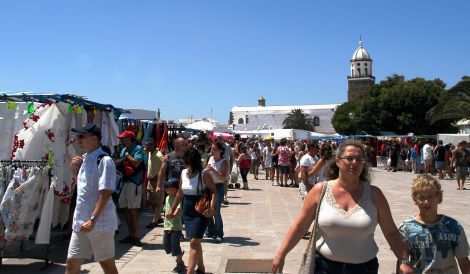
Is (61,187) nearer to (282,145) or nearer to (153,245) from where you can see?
(153,245)

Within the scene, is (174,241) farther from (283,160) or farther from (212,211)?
(283,160)

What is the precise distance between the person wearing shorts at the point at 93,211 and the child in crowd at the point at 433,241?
2.42 metres

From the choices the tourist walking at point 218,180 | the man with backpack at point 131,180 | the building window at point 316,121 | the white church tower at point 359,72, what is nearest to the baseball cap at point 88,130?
the man with backpack at point 131,180

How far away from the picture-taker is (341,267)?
334 centimetres

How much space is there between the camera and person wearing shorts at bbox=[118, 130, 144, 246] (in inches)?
311

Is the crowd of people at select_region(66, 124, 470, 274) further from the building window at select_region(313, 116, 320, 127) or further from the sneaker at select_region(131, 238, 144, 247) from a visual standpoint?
the building window at select_region(313, 116, 320, 127)

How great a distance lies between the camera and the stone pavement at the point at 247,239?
654 centimetres

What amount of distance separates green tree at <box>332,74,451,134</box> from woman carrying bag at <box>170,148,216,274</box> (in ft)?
162

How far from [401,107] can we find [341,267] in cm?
5375

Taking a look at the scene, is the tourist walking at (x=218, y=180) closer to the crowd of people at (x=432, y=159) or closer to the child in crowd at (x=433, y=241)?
the child in crowd at (x=433, y=241)

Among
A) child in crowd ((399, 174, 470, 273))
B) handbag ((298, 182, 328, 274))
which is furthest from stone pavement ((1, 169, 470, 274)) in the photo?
handbag ((298, 182, 328, 274))

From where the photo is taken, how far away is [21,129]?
684 cm

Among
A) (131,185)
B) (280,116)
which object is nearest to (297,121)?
(280,116)

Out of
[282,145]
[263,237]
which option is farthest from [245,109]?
[263,237]
